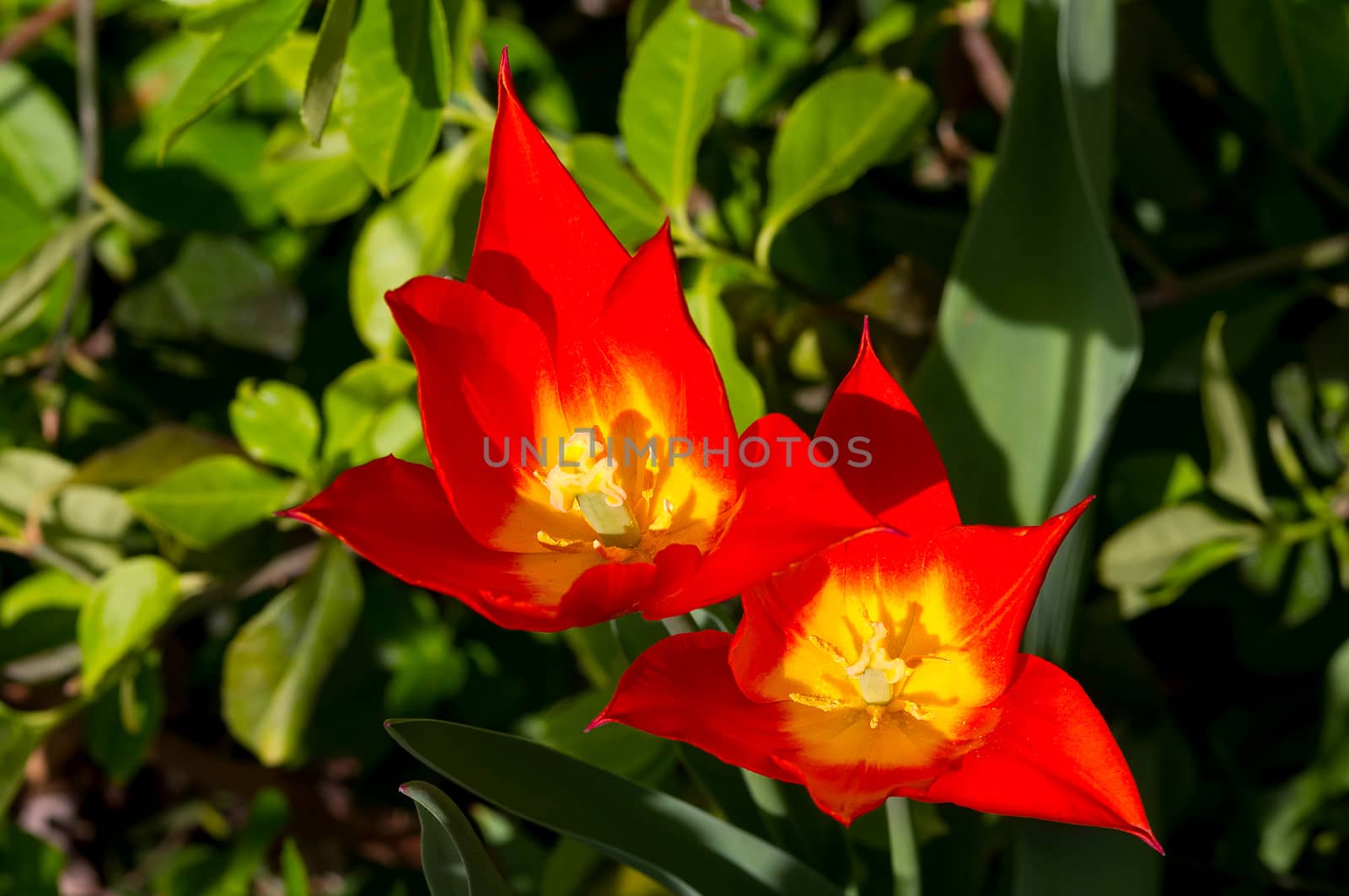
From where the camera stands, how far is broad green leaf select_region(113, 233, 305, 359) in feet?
3.26

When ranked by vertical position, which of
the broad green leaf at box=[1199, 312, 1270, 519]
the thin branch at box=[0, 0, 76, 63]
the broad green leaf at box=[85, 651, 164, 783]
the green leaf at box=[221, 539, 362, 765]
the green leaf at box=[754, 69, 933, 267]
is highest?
the thin branch at box=[0, 0, 76, 63]

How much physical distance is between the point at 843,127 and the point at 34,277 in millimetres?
621

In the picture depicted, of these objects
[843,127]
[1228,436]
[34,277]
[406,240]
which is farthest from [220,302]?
[1228,436]

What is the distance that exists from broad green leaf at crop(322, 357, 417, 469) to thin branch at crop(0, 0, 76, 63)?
1.50ft

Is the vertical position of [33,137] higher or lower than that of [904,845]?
higher

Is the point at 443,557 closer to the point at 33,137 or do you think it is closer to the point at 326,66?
the point at 326,66

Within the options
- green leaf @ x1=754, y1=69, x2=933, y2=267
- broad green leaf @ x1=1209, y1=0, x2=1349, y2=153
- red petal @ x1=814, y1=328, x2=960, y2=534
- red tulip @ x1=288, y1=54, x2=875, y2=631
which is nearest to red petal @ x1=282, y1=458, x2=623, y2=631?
red tulip @ x1=288, y1=54, x2=875, y2=631

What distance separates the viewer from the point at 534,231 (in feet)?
1.68

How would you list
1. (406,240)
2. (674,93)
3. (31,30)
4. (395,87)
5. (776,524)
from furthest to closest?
(31,30)
(406,240)
(674,93)
(395,87)
(776,524)

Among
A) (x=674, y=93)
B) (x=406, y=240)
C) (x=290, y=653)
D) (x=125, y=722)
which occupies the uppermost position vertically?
(x=674, y=93)

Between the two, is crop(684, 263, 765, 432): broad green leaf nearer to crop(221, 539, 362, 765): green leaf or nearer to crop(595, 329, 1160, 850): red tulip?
crop(595, 329, 1160, 850): red tulip

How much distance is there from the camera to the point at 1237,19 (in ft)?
2.98

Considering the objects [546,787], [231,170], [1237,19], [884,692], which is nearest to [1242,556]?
[1237,19]

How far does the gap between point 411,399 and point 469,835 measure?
33 cm
